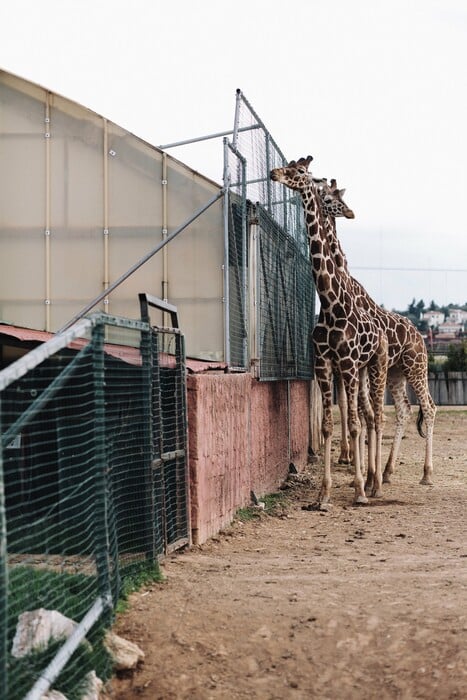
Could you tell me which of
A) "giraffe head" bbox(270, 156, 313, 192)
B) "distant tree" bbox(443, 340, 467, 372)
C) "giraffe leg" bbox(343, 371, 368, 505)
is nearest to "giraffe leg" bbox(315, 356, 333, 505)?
"giraffe leg" bbox(343, 371, 368, 505)

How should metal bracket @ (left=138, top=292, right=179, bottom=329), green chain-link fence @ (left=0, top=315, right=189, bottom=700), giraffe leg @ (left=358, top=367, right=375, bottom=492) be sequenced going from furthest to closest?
giraffe leg @ (left=358, top=367, right=375, bottom=492) < metal bracket @ (left=138, top=292, right=179, bottom=329) < green chain-link fence @ (left=0, top=315, right=189, bottom=700)

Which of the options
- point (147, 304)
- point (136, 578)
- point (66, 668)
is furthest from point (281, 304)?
point (66, 668)

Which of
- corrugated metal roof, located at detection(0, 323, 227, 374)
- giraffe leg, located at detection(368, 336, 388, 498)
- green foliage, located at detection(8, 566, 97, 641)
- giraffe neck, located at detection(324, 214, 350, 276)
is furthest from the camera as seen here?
giraffe leg, located at detection(368, 336, 388, 498)

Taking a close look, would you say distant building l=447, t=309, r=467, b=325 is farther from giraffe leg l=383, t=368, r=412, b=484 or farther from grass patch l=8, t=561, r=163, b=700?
grass patch l=8, t=561, r=163, b=700

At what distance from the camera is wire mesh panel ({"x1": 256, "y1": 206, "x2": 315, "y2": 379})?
10.9 m

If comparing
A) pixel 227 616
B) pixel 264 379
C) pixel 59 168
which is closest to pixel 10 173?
pixel 59 168

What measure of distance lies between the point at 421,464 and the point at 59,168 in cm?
754

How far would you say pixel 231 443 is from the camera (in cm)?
902

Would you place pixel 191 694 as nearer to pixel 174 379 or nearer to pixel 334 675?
pixel 334 675

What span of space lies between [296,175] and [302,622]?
622cm

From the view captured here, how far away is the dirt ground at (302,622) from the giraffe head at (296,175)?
13.1ft

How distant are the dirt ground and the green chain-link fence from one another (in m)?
0.29

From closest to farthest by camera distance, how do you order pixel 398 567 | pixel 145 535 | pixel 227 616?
pixel 227 616 → pixel 145 535 → pixel 398 567

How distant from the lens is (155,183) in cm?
1090
